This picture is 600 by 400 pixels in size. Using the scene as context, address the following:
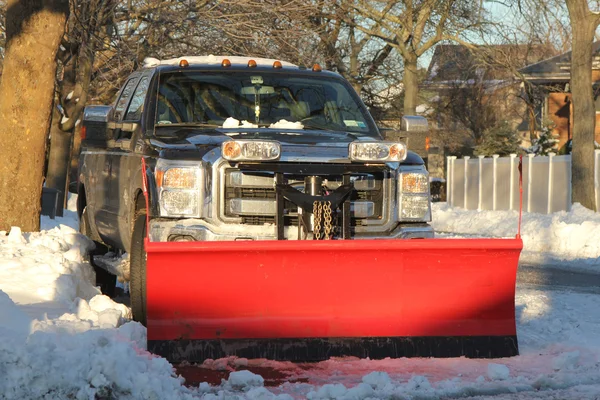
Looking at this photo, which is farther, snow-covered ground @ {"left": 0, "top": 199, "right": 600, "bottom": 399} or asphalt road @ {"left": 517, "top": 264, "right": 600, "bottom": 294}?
asphalt road @ {"left": 517, "top": 264, "right": 600, "bottom": 294}

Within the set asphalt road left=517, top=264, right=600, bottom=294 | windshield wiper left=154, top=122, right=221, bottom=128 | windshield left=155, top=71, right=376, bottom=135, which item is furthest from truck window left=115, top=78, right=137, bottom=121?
asphalt road left=517, top=264, right=600, bottom=294

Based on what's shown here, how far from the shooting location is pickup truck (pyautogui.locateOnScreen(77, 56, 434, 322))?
7391 millimetres

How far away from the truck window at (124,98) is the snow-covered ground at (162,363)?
1325 millimetres

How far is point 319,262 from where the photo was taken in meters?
6.84

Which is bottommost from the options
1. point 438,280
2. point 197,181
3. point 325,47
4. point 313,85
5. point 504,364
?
point 504,364

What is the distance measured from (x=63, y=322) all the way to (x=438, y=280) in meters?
2.33

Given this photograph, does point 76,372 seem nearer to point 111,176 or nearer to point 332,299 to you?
point 332,299

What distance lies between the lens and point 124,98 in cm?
1017

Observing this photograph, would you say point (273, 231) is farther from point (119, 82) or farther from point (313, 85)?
point (119, 82)

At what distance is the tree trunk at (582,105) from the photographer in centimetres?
2334

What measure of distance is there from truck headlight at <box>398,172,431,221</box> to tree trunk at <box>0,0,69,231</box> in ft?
18.3

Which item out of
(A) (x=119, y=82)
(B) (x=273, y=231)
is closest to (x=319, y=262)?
(B) (x=273, y=231)

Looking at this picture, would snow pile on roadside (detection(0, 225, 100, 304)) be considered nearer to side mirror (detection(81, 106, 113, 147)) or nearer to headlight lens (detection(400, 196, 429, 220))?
side mirror (detection(81, 106, 113, 147))

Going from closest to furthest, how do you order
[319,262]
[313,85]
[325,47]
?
[319,262]
[313,85]
[325,47]
